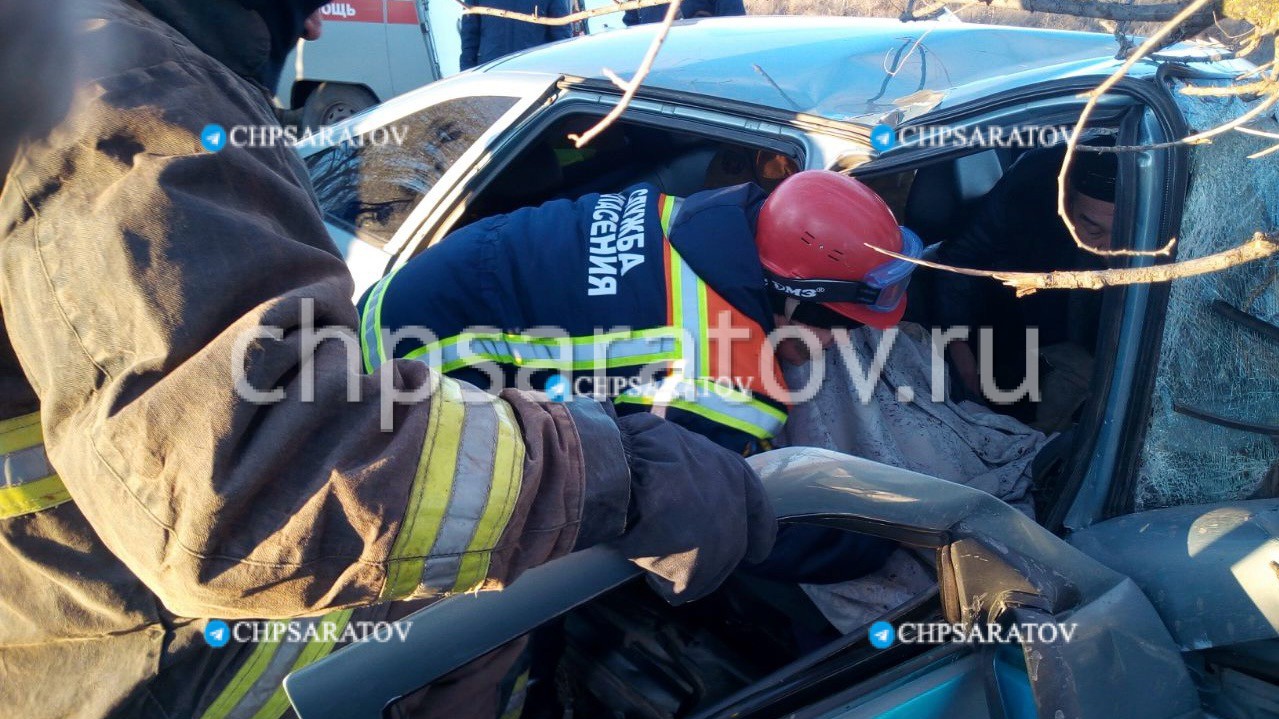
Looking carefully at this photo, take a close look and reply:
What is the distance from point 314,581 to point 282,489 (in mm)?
119

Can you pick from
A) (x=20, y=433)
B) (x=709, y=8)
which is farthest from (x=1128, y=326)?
(x=709, y=8)

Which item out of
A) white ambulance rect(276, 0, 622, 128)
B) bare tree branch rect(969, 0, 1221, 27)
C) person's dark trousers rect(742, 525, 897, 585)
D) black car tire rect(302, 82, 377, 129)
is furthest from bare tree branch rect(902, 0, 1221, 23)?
black car tire rect(302, 82, 377, 129)

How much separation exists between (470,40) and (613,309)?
4.35 metres

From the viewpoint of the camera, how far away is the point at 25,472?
116 centimetres

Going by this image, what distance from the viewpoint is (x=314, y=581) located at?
1.04 metres

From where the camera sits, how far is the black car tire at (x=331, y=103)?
24.7 ft

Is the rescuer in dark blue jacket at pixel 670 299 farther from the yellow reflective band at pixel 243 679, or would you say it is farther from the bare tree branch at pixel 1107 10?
the yellow reflective band at pixel 243 679

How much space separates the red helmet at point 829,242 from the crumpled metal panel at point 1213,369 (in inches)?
25.0

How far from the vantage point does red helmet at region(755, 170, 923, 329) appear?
2.24m

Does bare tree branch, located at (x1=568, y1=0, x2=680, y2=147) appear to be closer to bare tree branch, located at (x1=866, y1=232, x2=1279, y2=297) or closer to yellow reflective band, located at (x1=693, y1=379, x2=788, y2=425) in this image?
bare tree branch, located at (x1=866, y1=232, x2=1279, y2=297)

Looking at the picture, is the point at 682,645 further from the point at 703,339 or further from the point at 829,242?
the point at 829,242

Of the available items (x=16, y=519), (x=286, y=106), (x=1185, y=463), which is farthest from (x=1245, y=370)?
(x=286, y=106)

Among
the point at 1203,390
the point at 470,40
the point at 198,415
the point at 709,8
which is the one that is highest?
the point at 709,8

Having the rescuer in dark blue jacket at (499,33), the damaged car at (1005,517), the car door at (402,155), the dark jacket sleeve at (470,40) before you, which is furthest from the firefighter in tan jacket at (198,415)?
the dark jacket sleeve at (470,40)
